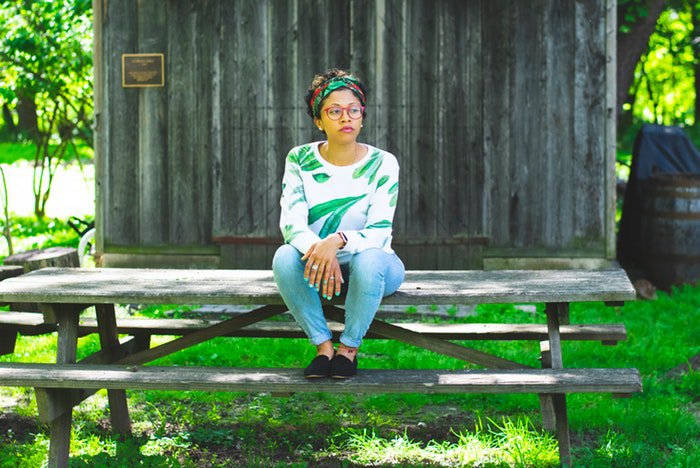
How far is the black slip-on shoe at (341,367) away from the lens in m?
4.19

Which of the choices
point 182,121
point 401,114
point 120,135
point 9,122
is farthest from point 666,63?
point 120,135

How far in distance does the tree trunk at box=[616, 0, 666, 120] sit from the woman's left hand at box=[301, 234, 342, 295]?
8.98m

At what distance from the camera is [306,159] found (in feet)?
15.1

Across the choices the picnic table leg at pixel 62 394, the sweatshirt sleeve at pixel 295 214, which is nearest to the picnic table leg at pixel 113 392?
the picnic table leg at pixel 62 394

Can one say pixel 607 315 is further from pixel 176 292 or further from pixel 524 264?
pixel 176 292

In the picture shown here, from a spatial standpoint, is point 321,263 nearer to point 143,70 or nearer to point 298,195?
point 298,195

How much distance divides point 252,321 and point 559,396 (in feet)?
4.87

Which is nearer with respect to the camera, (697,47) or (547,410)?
(547,410)

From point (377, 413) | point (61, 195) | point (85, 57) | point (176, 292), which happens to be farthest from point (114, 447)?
point (61, 195)

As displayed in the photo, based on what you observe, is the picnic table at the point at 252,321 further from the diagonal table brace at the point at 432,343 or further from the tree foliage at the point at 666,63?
the tree foliage at the point at 666,63

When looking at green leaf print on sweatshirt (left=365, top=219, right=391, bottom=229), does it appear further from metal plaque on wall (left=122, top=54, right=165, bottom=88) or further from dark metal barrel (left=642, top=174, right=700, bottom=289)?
dark metal barrel (left=642, top=174, right=700, bottom=289)

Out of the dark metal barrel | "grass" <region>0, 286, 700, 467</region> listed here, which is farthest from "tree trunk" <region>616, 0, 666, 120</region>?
"grass" <region>0, 286, 700, 467</region>

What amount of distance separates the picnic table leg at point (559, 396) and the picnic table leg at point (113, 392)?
2.21 metres

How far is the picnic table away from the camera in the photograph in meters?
4.15
